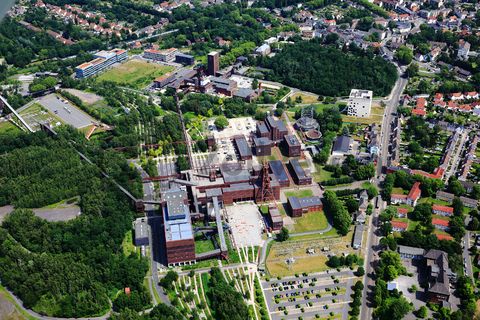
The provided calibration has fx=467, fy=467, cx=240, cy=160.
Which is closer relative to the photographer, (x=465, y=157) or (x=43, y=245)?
(x=43, y=245)

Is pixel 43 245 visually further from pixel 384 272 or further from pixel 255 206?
pixel 384 272

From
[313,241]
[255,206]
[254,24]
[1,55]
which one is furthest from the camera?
[254,24]

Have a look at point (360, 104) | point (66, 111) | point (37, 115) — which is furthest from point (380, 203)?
point (37, 115)

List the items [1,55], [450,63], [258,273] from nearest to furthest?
[258,273], [450,63], [1,55]

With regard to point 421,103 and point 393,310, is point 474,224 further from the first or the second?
point 421,103

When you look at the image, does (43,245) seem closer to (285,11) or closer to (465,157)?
(465,157)

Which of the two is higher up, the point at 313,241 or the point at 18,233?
the point at 18,233

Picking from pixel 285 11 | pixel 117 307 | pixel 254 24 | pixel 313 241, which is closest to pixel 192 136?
pixel 313 241
